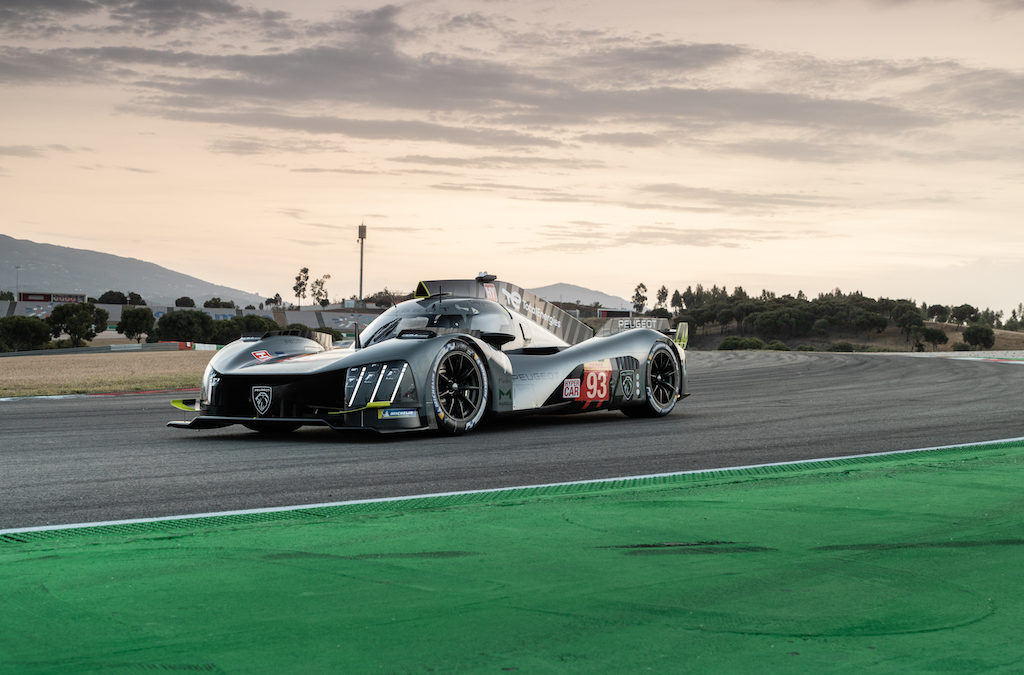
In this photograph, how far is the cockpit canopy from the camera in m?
10.8

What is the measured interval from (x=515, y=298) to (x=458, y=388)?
215cm

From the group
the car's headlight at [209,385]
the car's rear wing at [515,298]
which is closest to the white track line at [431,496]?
the car's headlight at [209,385]

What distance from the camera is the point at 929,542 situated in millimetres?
4820

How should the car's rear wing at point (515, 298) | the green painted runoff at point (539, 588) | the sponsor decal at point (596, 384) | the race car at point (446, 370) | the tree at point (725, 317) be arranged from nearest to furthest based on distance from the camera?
the green painted runoff at point (539, 588) < the race car at point (446, 370) < the sponsor decal at point (596, 384) < the car's rear wing at point (515, 298) < the tree at point (725, 317)

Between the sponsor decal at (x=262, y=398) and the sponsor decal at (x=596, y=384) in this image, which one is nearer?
the sponsor decal at (x=262, y=398)

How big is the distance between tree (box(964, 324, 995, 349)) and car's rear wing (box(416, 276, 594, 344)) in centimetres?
7599

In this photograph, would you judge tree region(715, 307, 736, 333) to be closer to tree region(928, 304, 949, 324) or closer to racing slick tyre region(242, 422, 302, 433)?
tree region(928, 304, 949, 324)

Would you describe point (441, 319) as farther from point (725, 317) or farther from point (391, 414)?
→ point (725, 317)

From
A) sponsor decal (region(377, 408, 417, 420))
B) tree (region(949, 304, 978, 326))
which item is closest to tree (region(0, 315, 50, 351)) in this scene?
sponsor decal (region(377, 408, 417, 420))

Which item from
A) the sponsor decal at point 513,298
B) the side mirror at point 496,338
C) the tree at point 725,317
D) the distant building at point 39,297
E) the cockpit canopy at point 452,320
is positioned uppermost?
the distant building at point 39,297

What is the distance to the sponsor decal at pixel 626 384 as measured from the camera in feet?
38.4

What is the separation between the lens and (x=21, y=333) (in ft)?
199

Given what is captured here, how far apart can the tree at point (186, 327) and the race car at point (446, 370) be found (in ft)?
219

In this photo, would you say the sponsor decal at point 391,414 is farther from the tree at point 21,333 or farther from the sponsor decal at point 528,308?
the tree at point 21,333
